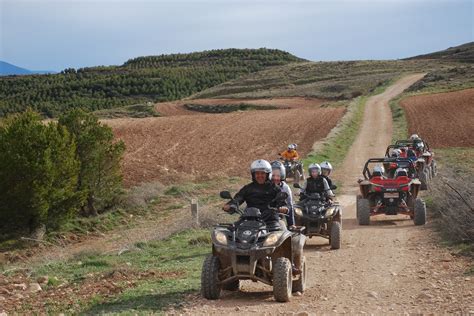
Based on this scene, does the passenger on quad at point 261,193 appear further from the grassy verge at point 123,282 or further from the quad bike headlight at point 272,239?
the grassy verge at point 123,282

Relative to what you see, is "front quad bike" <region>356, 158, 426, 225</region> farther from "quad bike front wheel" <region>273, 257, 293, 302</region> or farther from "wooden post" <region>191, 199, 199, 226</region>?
"quad bike front wheel" <region>273, 257, 293, 302</region>

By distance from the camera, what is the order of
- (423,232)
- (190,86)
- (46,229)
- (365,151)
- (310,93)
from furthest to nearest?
(190,86) < (310,93) < (365,151) < (46,229) < (423,232)

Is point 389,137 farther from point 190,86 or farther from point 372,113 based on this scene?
point 190,86

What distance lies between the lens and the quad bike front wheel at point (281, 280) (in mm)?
9000

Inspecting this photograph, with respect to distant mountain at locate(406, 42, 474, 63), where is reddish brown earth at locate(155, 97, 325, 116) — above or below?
below

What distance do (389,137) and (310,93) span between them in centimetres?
4015

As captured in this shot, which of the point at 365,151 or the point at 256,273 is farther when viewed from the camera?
the point at 365,151

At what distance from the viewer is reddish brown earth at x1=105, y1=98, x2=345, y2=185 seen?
3206cm

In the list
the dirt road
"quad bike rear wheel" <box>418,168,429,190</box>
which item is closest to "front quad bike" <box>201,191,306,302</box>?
the dirt road

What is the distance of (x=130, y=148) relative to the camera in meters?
39.1

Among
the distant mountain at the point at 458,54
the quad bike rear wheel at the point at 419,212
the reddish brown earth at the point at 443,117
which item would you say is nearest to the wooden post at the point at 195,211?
the quad bike rear wheel at the point at 419,212

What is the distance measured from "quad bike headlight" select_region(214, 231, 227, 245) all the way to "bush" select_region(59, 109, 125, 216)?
16.3 m

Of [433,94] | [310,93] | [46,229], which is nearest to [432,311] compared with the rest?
[46,229]

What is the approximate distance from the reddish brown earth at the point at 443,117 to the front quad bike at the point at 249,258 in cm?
3038
